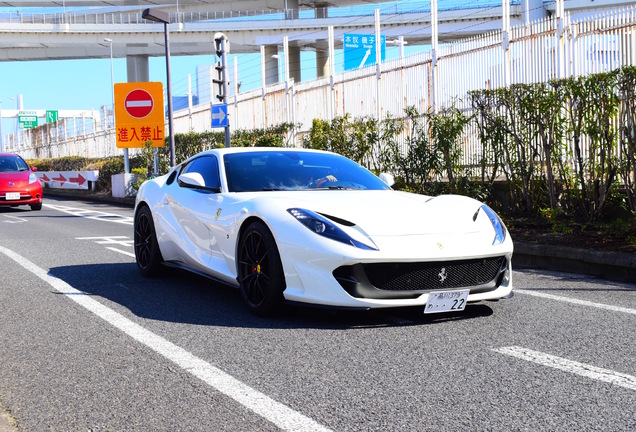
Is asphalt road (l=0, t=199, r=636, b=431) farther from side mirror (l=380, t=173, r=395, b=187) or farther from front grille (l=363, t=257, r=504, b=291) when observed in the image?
side mirror (l=380, t=173, r=395, b=187)

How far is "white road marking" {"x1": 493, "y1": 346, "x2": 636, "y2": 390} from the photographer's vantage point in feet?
13.2

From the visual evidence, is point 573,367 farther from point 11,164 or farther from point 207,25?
point 207,25

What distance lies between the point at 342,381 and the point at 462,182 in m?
8.44

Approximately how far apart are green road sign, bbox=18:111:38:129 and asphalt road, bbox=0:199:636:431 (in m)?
81.6

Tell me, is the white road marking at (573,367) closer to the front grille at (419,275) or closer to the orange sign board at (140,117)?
the front grille at (419,275)

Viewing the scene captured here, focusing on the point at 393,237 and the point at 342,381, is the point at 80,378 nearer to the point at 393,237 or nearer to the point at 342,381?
the point at 342,381

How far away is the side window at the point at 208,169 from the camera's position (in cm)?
676

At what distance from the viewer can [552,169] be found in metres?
10.7

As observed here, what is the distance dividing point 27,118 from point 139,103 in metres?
61.3

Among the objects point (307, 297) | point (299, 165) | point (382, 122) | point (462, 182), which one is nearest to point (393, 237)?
point (307, 297)

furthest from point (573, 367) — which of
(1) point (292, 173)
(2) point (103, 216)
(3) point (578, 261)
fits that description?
(2) point (103, 216)

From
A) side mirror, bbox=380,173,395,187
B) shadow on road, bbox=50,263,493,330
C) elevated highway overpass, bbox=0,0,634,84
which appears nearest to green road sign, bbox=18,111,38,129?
elevated highway overpass, bbox=0,0,634,84

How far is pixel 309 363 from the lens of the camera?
176 inches

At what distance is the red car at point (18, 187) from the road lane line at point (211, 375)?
15.5 metres
